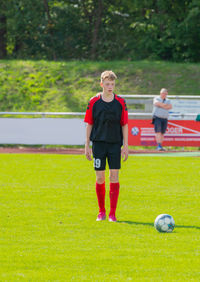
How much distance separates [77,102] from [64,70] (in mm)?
4094

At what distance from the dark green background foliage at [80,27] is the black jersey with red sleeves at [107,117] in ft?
97.3

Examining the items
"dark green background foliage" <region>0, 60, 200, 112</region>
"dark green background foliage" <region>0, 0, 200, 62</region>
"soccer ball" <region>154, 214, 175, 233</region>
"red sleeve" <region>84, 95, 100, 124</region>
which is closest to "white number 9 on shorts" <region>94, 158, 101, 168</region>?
"red sleeve" <region>84, 95, 100, 124</region>

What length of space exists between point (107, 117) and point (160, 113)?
11743 millimetres

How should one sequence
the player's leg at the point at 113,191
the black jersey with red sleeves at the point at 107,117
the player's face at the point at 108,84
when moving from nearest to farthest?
the player's face at the point at 108,84
the black jersey with red sleeves at the point at 107,117
the player's leg at the point at 113,191

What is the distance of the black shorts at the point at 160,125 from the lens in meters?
19.3

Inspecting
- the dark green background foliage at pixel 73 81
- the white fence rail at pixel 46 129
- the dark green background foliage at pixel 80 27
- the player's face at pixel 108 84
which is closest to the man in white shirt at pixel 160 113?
the white fence rail at pixel 46 129

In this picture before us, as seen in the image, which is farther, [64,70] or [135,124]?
[64,70]

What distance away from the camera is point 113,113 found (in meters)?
7.72

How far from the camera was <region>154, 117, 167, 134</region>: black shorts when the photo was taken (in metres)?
19.3

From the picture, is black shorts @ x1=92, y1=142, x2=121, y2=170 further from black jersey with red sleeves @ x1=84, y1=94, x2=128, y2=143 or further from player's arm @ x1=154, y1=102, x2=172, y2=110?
player's arm @ x1=154, y1=102, x2=172, y2=110

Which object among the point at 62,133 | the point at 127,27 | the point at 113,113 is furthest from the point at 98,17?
the point at 113,113

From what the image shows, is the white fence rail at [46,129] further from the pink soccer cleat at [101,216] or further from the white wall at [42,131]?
the pink soccer cleat at [101,216]

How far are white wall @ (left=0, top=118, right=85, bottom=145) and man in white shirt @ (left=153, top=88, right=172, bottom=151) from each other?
262cm

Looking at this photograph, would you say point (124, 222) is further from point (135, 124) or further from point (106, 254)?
point (135, 124)
